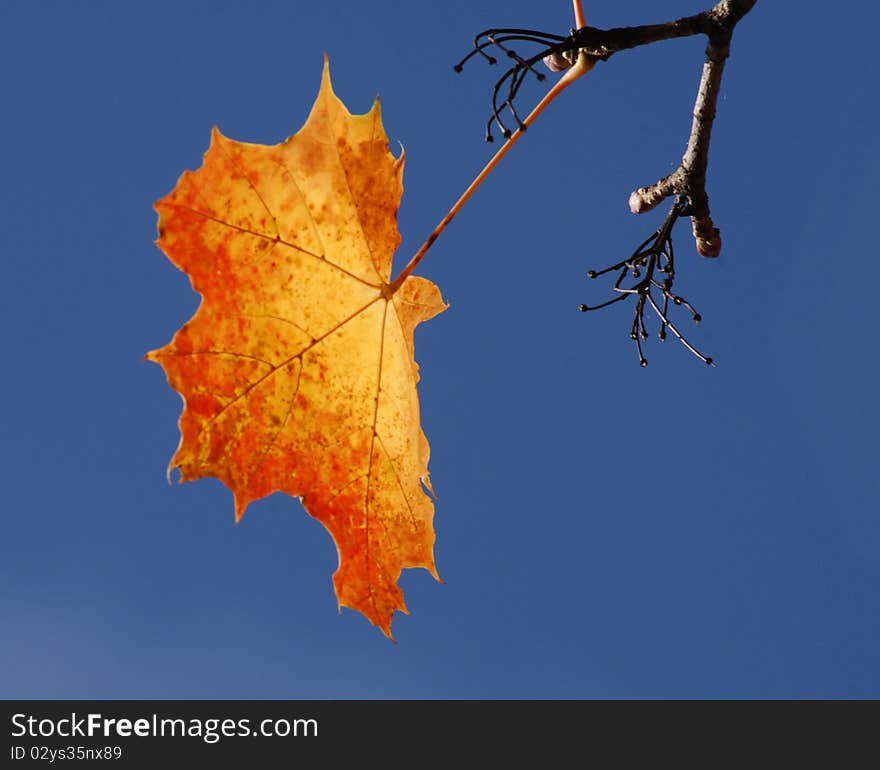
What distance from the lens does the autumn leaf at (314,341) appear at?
168 centimetres

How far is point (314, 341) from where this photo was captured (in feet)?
5.90

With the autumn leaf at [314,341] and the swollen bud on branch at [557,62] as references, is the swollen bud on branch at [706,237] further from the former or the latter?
the autumn leaf at [314,341]

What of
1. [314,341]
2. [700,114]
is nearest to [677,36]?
[700,114]

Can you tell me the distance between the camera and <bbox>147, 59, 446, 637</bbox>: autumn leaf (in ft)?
5.50

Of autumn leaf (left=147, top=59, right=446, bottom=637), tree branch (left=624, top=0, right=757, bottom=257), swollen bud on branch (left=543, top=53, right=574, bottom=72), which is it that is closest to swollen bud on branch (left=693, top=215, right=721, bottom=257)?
tree branch (left=624, top=0, right=757, bottom=257)

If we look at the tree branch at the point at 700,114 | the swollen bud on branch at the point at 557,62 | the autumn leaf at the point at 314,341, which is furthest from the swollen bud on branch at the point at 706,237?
the autumn leaf at the point at 314,341

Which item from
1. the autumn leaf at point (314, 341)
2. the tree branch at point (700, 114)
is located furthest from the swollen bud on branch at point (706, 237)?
the autumn leaf at point (314, 341)

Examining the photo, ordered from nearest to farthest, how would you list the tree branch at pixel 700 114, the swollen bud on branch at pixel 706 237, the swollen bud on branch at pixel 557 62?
the tree branch at pixel 700 114
the swollen bud on branch at pixel 557 62
the swollen bud on branch at pixel 706 237

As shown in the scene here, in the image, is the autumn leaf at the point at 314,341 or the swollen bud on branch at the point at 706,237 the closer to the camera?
the autumn leaf at the point at 314,341

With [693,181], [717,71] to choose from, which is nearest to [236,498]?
[693,181]

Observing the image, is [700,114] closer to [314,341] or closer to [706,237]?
[706,237]

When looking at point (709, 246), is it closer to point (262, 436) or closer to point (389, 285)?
point (389, 285)

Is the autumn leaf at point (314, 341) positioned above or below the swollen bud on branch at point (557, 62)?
below

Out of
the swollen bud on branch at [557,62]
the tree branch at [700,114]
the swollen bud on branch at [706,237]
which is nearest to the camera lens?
the tree branch at [700,114]
